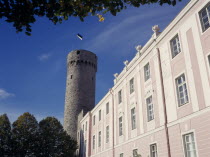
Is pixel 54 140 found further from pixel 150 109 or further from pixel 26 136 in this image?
pixel 150 109

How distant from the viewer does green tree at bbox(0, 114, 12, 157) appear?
32.9 meters

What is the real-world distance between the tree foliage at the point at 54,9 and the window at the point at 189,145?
8.63 m

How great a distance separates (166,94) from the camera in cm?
1522

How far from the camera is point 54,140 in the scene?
37.4 meters

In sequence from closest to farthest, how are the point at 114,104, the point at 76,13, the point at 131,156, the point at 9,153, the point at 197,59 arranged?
the point at 76,13 → the point at 197,59 → the point at 131,156 → the point at 114,104 → the point at 9,153

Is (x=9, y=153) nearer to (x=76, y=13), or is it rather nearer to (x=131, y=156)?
(x=131, y=156)

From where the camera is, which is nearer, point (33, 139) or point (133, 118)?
point (133, 118)

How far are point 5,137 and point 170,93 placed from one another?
27418 millimetres

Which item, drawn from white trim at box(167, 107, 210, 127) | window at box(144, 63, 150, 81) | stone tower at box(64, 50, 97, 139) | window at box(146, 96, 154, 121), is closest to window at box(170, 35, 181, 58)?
window at box(144, 63, 150, 81)

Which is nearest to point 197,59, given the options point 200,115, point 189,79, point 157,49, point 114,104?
point 189,79

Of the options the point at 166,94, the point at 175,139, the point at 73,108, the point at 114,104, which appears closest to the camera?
the point at 175,139

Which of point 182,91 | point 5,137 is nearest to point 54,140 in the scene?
point 5,137

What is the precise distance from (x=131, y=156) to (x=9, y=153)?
830 inches

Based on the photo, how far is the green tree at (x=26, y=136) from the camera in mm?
33719
